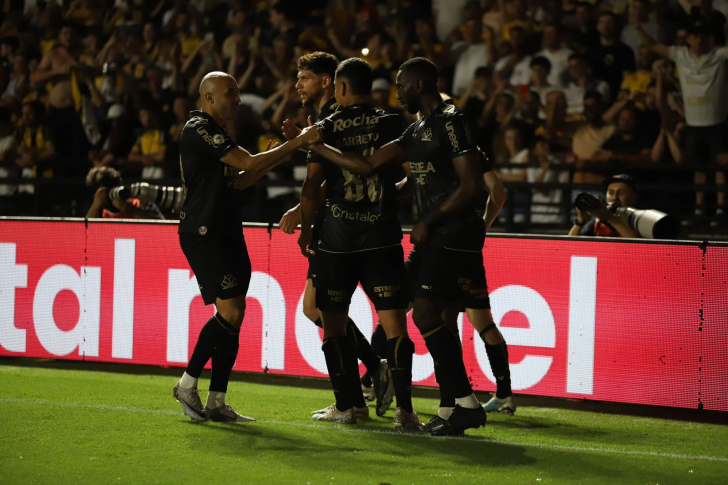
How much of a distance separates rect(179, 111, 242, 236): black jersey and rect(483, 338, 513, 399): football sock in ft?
6.59

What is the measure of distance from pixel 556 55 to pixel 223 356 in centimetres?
699

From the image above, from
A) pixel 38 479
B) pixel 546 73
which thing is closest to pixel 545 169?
pixel 546 73

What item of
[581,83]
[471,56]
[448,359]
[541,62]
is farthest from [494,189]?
[471,56]

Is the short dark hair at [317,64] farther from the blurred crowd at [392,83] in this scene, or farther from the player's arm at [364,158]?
the blurred crowd at [392,83]

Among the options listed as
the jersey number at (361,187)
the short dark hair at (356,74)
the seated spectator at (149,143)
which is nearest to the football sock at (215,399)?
the jersey number at (361,187)

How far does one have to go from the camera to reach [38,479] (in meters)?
4.18

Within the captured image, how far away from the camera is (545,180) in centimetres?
1043

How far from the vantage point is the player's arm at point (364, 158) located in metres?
5.12

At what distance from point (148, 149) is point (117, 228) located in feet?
17.0

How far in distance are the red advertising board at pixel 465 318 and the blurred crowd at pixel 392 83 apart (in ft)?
9.95

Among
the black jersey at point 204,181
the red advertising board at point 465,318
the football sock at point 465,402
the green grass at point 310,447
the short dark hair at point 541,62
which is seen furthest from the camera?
the short dark hair at point 541,62

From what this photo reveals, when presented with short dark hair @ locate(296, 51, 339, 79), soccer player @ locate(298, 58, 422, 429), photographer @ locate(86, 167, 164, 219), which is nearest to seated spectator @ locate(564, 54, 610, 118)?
photographer @ locate(86, 167, 164, 219)

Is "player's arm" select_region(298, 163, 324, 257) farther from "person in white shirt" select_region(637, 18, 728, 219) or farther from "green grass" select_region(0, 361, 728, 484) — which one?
"person in white shirt" select_region(637, 18, 728, 219)

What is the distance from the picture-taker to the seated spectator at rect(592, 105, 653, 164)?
10031 millimetres
